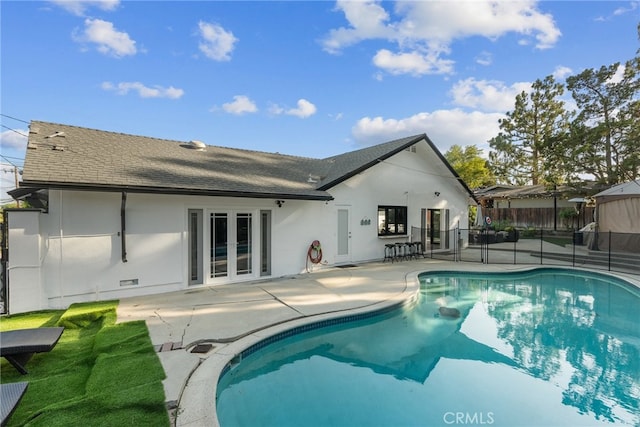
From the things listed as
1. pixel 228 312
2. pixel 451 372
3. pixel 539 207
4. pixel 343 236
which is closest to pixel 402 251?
pixel 343 236

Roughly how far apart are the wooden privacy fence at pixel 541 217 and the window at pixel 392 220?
17.4m

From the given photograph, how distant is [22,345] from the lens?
4.11 metres

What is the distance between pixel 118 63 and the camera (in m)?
13.0

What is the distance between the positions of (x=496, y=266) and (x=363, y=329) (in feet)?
28.1

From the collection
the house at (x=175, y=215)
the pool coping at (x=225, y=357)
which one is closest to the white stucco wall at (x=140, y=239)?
the house at (x=175, y=215)

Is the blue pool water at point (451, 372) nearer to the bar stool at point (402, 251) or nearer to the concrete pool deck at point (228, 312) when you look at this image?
the concrete pool deck at point (228, 312)

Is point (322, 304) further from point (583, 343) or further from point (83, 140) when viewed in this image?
point (83, 140)

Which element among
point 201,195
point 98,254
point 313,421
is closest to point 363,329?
point 313,421

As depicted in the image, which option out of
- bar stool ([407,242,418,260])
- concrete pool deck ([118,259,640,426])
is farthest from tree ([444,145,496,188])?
concrete pool deck ([118,259,640,426])

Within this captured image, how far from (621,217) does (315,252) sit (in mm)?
14516

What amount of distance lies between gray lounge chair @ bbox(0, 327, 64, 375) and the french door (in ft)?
15.7

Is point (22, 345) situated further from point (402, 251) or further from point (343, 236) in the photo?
point (402, 251)

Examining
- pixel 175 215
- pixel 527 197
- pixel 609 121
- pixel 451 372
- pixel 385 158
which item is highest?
pixel 609 121

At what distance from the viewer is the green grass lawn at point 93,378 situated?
10.4 ft
